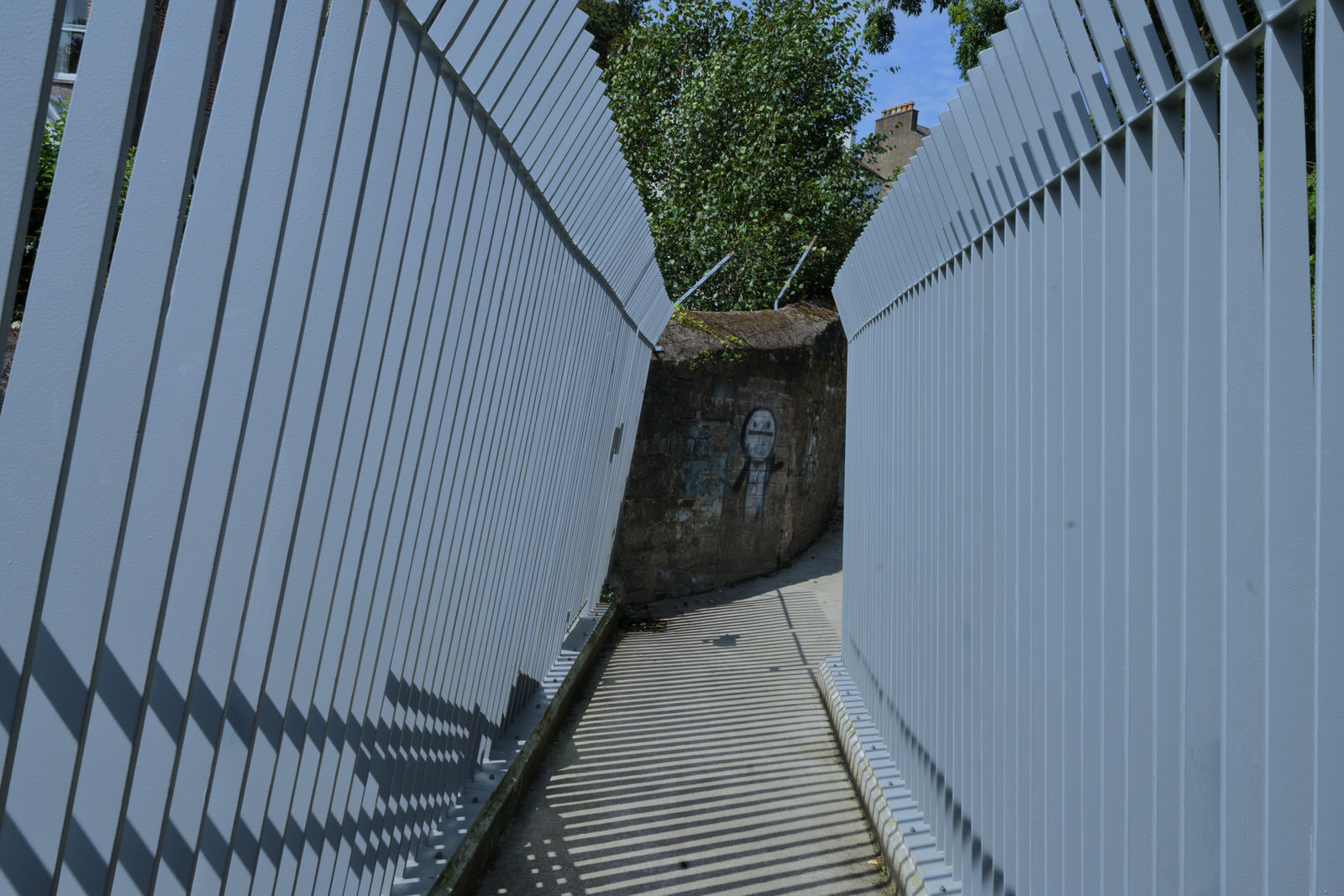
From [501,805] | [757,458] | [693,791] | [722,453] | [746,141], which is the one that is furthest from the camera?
[746,141]

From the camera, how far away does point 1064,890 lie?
6.86ft

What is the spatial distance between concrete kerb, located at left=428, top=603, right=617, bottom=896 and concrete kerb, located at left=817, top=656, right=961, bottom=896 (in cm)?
159

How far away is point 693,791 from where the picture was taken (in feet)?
14.4

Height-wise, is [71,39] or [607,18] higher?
[607,18]

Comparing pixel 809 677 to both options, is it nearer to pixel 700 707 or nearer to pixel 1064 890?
pixel 700 707

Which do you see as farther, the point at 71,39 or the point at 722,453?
the point at 71,39

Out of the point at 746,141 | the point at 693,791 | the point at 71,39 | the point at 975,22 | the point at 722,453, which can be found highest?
the point at 975,22

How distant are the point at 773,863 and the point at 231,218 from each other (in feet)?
10.9

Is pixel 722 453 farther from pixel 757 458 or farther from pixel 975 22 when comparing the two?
pixel 975 22

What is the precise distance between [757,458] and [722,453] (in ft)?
1.89

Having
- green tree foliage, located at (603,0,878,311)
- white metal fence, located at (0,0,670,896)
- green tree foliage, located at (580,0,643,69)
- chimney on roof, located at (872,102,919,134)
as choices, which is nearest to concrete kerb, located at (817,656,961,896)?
white metal fence, located at (0,0,670,896)

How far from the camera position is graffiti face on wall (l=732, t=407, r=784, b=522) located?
9383 millimetres

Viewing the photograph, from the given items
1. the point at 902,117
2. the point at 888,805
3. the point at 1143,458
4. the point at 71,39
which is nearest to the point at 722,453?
the point at 888,805

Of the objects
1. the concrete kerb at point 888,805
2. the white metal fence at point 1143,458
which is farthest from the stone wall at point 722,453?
the white metal fence at point 1143,458
